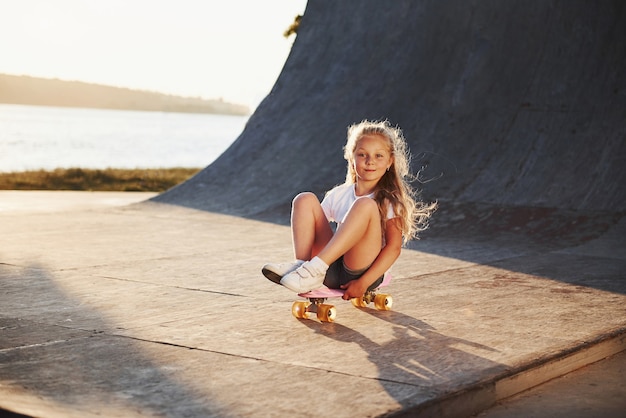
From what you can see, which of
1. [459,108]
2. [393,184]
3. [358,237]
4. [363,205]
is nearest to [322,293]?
[358,237]

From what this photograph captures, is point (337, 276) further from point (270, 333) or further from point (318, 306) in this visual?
point (270, 333)

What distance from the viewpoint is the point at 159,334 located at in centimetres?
393

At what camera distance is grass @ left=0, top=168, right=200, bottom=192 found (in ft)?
51.2

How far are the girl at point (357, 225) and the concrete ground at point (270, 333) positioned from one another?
22 cm

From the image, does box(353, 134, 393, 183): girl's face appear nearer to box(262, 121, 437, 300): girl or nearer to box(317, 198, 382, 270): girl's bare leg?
box(262, 121, 437, 300): girl

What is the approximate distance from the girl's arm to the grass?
1129 centimetres

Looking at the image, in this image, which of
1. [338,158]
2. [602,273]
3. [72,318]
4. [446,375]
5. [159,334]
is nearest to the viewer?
[446,375]

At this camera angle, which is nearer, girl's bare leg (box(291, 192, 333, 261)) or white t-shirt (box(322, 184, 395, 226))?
→ girl's bare leg (box(291, 192, 333, 261))

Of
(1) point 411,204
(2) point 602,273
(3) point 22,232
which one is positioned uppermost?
(1) point 411,204

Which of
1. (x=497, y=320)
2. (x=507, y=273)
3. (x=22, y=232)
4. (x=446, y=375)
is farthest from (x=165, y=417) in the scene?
(x=22, y=232)

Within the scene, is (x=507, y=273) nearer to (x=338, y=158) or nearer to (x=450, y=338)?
(x=450, y=338)

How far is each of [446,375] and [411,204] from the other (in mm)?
1322

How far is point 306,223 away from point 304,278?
32 cm

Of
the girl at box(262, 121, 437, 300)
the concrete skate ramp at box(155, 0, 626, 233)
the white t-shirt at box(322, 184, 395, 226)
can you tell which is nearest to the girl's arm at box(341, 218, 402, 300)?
the girl at box(262, 121, 437, 300)
